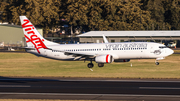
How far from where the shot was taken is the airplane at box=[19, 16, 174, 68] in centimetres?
4547

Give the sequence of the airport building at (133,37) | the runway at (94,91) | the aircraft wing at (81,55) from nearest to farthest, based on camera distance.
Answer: the runway at (94,91) → the aircraft wing at (81,55) → the airport building at (133,37)

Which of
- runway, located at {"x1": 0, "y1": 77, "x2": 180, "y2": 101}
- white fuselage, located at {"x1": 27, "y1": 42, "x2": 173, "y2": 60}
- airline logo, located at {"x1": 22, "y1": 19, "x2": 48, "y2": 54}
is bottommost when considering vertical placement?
runway, located at {"x1": 0, "y1": 77, "x2": 180, "y2": 101}

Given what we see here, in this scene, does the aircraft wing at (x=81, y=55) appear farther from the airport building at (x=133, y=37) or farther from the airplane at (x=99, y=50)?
the airport building at (x=133, y=37)

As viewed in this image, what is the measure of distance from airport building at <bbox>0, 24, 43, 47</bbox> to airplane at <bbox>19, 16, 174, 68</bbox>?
56.5 meters

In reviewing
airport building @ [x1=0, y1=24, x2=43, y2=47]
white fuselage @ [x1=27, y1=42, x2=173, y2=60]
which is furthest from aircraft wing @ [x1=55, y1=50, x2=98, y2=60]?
airport building @ [x1=0, y1=24, x2=43, y2=47]

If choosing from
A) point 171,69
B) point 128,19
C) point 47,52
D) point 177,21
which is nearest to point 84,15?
point 128,19

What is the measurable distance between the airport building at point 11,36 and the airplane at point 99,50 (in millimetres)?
56460

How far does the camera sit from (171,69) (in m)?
44.5

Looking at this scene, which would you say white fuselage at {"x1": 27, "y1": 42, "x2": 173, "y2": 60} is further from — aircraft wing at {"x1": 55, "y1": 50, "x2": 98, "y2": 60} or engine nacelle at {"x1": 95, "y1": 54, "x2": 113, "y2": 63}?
engine nacelle at {"x1": 95, "y1": 54, "x2": 113, "y2": 63}

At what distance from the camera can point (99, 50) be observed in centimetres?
4716

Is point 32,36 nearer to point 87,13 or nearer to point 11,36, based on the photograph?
point 11,36

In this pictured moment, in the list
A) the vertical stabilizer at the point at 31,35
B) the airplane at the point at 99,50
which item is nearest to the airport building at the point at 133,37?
the airplane at the point at 99,50

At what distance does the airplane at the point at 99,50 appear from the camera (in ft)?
149

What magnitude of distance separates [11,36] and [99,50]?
68452mm
